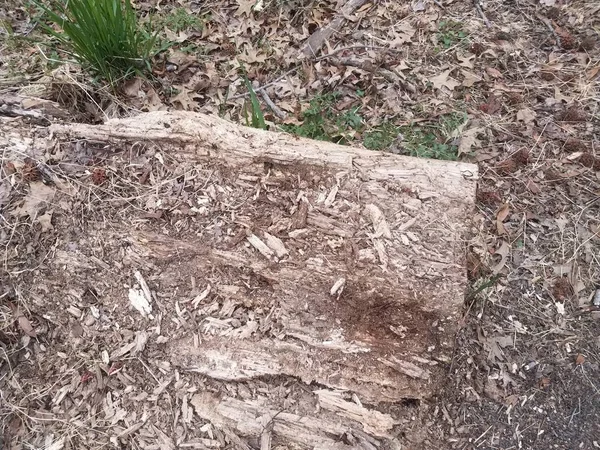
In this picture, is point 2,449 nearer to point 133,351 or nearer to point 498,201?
point 133,351

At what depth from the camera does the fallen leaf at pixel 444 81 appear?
3149mm

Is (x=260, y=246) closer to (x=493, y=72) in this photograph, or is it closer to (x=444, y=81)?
(x=444, y=81)

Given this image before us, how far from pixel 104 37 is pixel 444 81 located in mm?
2227

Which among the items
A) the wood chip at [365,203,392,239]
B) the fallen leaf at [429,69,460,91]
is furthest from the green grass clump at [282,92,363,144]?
the wood chip at [365,203,392,239]

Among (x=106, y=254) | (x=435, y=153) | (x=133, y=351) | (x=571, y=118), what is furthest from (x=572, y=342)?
(x=106, y=254)

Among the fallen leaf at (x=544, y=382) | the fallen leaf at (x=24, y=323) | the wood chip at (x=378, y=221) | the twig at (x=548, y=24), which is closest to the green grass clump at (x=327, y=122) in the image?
the wood chip at (x=378, y=221)

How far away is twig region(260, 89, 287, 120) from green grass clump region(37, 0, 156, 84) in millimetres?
802

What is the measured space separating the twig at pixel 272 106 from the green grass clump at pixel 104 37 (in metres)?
0.80

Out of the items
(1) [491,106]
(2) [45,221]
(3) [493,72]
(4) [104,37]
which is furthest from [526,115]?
(2) [45,221]

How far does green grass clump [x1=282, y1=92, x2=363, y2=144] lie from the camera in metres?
2.96

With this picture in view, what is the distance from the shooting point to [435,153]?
112 inches

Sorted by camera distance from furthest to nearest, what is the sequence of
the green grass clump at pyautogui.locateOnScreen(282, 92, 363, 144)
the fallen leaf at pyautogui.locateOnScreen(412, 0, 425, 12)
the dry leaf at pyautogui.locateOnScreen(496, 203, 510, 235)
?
the fallen leaf at pyautogui.locateOnScreen(412, 0, 425, 12), the green grass clump at pyautogui.locateOnScreen(282, 92, 363, 144), the dry leaf at pyautogui.locateOnScreen(496, 203, 510, 235)

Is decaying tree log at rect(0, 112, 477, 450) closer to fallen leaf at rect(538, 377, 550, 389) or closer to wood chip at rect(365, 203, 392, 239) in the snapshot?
wood chip at rect(365, 203, 392, 239)

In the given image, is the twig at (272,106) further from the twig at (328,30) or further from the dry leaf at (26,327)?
the dry leaf at (26,327)
